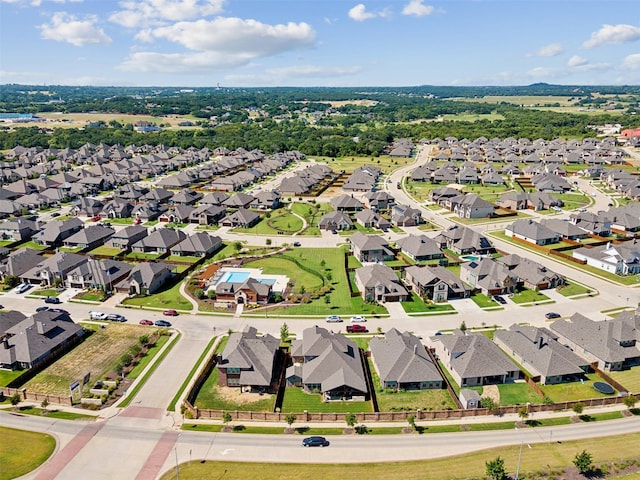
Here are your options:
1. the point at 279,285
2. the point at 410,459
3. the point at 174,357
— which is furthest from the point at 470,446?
the point at 279,285

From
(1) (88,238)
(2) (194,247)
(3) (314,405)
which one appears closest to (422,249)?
(2) (194,247)

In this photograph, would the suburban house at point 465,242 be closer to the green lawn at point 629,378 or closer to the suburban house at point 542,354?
the suburban house at point 542,354

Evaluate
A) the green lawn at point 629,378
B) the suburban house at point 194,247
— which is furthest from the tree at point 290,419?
the suburban house at point 194,247

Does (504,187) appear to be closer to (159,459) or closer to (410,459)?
(410,459)

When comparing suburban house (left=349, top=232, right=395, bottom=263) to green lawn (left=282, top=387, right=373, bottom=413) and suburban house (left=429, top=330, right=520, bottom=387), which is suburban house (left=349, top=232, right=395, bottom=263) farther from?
green lawn (left=282, top=387, right=373, bottom=413)

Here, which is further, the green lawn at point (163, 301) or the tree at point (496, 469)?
the green lawn at point (163, 301)

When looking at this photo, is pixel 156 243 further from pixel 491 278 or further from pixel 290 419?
pixel 491 278
